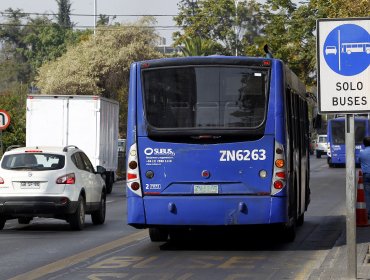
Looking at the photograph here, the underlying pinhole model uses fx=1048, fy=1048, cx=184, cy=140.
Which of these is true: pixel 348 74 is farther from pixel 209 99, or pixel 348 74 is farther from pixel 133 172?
pixel 133 172

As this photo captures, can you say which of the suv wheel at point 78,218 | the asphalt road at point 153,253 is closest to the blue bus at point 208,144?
the asphalt road at point 153,253

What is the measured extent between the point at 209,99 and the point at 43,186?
5.35 meters

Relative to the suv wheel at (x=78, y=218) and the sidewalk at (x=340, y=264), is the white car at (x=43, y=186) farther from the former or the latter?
the sidewalk at (x=340, y=264)

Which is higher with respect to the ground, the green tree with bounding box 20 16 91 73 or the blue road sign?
the green tree with bounding box 20 16 91 73

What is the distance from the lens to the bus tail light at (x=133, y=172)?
15867 millimetres

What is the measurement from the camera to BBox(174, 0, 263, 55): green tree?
68312 millimetres

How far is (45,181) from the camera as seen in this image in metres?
20.0

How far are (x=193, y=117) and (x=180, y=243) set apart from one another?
2.65 meters

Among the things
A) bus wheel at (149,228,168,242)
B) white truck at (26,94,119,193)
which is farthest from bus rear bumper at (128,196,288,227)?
white truck at (26,94,119,193)

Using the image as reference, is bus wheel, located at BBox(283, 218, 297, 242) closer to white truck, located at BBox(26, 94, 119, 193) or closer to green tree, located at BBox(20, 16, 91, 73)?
white truck, located at BBox(26, 94, 119, 193)

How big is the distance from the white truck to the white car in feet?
44.0

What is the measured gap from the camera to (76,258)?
49.8ft

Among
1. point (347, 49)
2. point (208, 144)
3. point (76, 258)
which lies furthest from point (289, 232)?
point (347, 49)

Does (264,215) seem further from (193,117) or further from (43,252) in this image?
(43,252)
